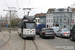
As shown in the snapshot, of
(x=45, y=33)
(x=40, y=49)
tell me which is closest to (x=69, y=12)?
(x=45, y=33)

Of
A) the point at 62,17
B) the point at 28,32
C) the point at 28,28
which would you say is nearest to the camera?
the point at 28,32

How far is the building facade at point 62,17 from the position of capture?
56031 millimetres

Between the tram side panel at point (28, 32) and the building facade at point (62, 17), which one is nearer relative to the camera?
the tram side panel at point (28, 32)

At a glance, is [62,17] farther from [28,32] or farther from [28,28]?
[28,32]

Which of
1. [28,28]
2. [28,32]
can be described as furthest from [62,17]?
[28,32]

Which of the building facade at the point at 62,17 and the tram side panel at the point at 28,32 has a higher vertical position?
the building facade at the point at 62,17

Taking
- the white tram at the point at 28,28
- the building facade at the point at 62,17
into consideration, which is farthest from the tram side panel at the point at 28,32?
the building facade at the point at 62,17

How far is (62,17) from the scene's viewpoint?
5650 centimetres

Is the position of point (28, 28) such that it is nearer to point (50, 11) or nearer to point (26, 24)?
point (26, 24)

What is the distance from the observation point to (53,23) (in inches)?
2258

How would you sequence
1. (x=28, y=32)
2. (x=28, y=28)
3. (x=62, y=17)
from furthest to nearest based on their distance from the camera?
1. (x=62, y=17)
2. (x=28, y=28)
3. (x=28, y=32)

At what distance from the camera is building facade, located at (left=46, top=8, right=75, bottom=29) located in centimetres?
5603

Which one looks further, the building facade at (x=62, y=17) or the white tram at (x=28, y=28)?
the building facade at (x=62, y=17)

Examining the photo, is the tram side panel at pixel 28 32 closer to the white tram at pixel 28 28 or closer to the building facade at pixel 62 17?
the white tram at pixel 28 28
